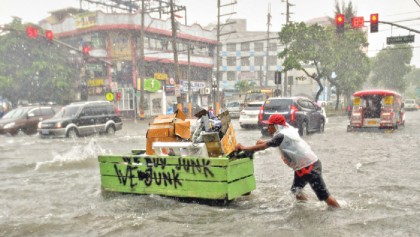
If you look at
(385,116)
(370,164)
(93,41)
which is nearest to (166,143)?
(370,164)

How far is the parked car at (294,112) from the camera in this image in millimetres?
17516

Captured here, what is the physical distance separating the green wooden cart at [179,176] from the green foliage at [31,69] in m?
31.3

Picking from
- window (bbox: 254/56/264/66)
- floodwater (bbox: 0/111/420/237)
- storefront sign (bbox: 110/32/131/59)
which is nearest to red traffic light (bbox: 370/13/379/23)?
floodwater (bbox: 0/111/420/237)

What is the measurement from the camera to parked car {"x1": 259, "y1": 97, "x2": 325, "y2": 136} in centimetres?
1752

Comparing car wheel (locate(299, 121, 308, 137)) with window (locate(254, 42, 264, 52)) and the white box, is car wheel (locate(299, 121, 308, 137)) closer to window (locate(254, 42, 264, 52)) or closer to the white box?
the white box

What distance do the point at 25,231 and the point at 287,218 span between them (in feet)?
12.2

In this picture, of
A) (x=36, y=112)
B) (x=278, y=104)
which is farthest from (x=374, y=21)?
(x=36, y=112)

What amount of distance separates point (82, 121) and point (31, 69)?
19.6 meters

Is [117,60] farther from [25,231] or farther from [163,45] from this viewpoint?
[25,231]

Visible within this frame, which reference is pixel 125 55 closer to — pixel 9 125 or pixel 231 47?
pixel 9 125

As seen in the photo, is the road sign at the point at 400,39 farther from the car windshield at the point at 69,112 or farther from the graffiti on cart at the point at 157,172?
the graffiti on cart at the point at 157,172

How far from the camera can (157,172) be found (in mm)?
6910

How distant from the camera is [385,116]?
20016 mm

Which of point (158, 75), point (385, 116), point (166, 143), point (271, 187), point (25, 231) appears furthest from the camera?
point (158, 75)
